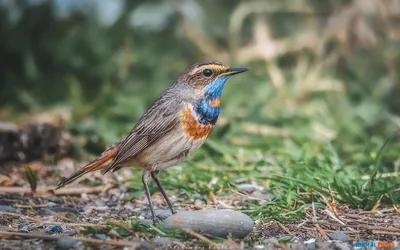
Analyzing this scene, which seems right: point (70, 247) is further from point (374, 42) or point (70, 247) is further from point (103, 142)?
point (374, 42)

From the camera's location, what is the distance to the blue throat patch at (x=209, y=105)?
17.9ft

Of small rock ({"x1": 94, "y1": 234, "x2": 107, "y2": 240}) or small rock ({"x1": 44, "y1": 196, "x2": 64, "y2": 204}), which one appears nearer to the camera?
small rock ({"x1": 94, "y1": 234, "x2": 107, "y2": 240})

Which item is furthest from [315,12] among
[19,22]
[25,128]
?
[25,128]

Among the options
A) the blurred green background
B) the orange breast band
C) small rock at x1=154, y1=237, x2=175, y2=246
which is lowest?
small rock at x1=154, y1=237, x2=175, y2=246

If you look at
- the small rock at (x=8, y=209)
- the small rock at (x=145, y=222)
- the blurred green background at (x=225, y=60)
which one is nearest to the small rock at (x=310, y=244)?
the small rock at (x=145, y=222)

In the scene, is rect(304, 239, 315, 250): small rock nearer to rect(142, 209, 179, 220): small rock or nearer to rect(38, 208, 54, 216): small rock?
rect(142, 209, 179, 220): small rock

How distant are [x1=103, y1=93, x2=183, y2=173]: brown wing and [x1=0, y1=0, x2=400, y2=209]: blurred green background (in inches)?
74.5

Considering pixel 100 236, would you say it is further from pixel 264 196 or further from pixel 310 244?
pixel 264 196

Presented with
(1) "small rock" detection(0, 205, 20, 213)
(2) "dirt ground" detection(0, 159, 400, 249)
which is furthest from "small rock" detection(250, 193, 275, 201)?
(1) "small rock" detection(0, 205, 20, 213)

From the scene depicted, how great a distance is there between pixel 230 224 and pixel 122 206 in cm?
155

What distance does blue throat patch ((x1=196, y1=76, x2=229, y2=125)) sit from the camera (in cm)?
546

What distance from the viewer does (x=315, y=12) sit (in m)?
10.2

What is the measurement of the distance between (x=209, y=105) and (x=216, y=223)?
1.25m

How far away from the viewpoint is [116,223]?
15.1 ft
